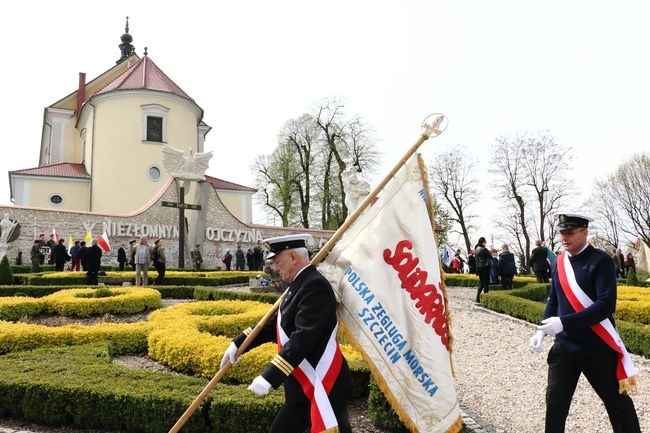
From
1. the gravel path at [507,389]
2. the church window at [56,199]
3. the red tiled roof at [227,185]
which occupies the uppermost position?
the red tiled roof at [227,185]

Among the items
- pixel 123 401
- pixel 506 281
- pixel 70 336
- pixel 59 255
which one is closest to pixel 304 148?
pixel 59 255

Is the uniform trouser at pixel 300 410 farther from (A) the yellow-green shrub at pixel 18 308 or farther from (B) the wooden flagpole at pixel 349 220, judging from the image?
(A) the yellow-green shrub at pixel 18 308

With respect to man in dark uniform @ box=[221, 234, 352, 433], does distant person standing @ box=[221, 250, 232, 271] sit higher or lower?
higher

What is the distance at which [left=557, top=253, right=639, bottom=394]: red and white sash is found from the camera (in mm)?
3787

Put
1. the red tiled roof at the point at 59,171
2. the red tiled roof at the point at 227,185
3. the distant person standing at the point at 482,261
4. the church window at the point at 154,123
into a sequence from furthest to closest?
the red tiled roof at the point at 227,185 → the church window at the point at 154,123 → the red tiled roof at the point at 59,171 → the distant person standing at the point at 482,261

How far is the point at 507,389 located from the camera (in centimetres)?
688

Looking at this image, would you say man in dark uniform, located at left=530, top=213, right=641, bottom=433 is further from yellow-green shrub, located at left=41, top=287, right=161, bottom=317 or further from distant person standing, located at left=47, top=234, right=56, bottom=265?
distant person standing, located at left=47, top=234, right=56, bottom=265

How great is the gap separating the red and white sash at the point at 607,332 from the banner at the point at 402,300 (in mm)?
1063

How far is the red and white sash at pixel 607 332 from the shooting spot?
3.79 m

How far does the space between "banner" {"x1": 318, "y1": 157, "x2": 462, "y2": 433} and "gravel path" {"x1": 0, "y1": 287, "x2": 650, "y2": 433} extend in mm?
1823

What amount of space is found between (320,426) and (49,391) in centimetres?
331

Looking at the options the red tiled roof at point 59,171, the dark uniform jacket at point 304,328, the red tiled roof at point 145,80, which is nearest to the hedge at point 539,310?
the dark uniform jacket at point 304,328

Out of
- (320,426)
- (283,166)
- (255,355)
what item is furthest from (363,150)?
(320,426)

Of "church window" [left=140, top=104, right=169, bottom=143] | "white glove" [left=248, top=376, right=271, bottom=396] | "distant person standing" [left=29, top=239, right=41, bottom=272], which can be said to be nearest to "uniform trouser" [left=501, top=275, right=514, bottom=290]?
"white glove" [left=248, top=376, right=271, bottom=396]
